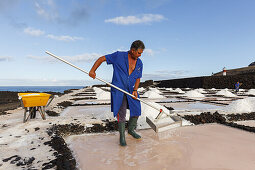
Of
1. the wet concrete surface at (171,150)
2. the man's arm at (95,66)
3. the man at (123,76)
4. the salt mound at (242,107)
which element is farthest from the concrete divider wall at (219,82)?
the man's arm at (95,66)

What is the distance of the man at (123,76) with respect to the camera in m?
2.30

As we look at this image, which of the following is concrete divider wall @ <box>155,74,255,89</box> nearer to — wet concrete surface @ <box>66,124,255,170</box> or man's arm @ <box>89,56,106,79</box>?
wet concrete surface @ <box>66,124,255,170</box>

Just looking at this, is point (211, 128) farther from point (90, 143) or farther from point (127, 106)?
point (90, 143)

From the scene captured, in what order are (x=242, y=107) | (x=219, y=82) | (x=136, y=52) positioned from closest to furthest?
(x=136, y=52) → (x=242, y=107) → (x=219, y=82)

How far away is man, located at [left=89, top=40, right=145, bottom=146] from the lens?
90.4 inches

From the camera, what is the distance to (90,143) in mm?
2535

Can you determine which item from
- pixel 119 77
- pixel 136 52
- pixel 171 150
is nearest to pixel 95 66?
pixel 119 77

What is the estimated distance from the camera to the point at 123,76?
2354 mm

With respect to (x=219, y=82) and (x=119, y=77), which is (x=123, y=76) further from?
(x=219, y=82)

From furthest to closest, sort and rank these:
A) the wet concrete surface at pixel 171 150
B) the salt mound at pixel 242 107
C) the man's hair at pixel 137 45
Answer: the salt mound at pixel 242 107 < the man's hair at pixel 137 45 < the wet concrete surface at pixel 171 150

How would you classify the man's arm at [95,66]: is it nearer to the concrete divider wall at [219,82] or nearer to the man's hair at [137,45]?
the man's hair at [137,45]

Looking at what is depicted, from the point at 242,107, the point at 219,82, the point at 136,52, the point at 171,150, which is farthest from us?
the point at 219,82

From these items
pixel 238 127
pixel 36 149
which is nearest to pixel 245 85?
pixel 238 127

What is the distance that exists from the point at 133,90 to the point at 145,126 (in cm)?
129
